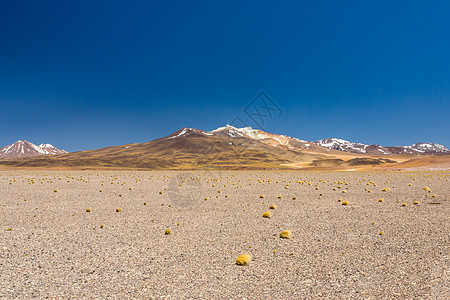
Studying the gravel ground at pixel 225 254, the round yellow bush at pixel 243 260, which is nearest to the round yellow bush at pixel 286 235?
the gravel ground at pixel 225 254

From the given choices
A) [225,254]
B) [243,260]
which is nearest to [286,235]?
[225,254]

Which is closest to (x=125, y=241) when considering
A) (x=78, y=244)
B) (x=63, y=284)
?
(x=78, y=244)

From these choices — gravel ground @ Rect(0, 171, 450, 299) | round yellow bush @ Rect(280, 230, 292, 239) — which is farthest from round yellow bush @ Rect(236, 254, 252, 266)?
round yellow bush @ Rect(280, 230, 292, 239)

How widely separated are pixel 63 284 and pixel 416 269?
8.58m

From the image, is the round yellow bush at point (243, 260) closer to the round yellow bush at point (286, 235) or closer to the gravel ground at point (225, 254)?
the gravel ground at point (225, 254)

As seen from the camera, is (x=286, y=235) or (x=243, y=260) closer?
(x=243, y=260)

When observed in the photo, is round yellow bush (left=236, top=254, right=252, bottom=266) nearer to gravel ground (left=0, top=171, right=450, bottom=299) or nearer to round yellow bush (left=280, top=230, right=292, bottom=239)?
gravel ground (left=0, top=171, right=450, bottom=299)

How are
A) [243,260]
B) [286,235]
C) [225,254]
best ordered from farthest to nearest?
1. [286,235]
2. [225,254]
3. [243,260]

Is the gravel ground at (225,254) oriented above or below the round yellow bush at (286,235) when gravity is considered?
below

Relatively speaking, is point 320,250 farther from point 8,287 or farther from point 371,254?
point 8,287

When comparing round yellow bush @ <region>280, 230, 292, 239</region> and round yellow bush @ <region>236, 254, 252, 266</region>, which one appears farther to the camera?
round yellow bush @ <region>280, 230, 292, 239</region>

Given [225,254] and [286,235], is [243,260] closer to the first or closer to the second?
[225,254]

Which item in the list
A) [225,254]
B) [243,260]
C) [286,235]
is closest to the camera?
[243,260]

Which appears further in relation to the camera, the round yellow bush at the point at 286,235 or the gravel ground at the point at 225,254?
the round yellow bush at the point at 286,235
